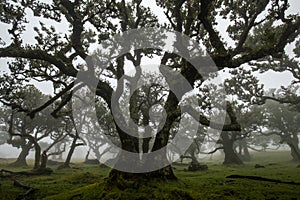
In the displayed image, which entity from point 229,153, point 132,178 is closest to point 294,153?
point 229,153

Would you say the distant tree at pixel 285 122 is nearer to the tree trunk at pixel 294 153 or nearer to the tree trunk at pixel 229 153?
the tree trunk at pixel 294 153

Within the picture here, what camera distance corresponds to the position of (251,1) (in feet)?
46.7

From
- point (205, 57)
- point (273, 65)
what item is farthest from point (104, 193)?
point (273, 65)

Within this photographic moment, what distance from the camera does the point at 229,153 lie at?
38.7 metres

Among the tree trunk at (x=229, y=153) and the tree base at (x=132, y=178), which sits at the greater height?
the tree trunk at (x=229, y=153)

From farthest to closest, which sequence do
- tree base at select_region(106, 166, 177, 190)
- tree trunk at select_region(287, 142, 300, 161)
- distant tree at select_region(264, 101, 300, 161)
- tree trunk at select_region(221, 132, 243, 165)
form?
distant tree at select_region(264, 101, 300, 161) → tree trunk at select_region(221, 132, 243, 165) → tree trunk at select_region(287, 142, 300, 161) → tree base at select_region(106, 166, 177, 190)

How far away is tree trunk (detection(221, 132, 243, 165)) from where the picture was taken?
37500mm

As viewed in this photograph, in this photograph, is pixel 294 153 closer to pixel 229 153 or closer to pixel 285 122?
pixel 285 122

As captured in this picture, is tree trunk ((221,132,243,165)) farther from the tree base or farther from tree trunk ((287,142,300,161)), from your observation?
the tree base

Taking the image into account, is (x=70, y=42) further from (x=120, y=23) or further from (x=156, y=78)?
(x=156, y=78)

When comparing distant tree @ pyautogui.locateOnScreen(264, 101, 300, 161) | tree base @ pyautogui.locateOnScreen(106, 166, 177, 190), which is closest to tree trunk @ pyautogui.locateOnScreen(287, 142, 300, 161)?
distant tree @ pyautogui.locateOnScreen(264, 101, 300, 161)

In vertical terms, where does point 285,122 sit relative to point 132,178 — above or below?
above

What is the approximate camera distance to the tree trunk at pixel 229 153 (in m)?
37.5

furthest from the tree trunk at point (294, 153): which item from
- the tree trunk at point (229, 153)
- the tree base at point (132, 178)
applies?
the tree base at point (132, 178)
